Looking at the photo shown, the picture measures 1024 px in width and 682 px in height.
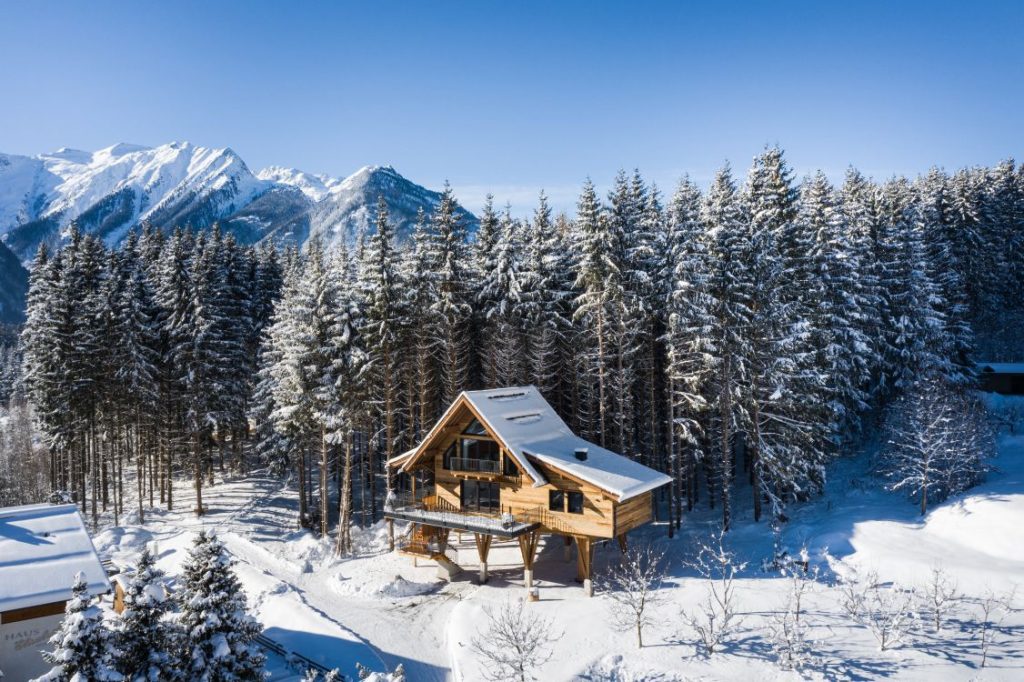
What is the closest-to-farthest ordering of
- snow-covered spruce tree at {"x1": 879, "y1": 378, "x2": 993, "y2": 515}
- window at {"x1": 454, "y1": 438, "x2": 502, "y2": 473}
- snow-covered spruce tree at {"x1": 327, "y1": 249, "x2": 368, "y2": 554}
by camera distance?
snow-covered spruce tree at {"x1": 879, "y1": 378, "x2": 993, "y2": 515}, window at {"x1": 454, "y1": 438, "x2": 502, "y2": 473}, snow-covered spruce tree at {"x1": 327, "y1": 249, "x2": 368, "y2": 554}

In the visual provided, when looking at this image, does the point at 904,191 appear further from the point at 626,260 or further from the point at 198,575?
the point at 198,575

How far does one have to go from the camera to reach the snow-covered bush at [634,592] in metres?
21.4

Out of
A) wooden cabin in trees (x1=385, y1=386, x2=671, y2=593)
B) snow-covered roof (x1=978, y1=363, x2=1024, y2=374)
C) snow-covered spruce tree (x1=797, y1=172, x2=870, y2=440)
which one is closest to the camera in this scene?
wooden cabin in trees (x1=385, y1=386, x2=671, y2=593)

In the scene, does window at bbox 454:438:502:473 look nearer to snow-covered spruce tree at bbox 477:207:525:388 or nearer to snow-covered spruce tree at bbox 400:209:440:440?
snow-covered spruce tree at bbox 400:209:440:440

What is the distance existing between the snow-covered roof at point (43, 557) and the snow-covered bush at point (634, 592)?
1772 centimetres

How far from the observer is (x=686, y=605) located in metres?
23.8

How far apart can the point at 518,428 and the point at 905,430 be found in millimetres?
21116

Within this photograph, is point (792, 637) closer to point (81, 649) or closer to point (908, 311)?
point (81, 649)

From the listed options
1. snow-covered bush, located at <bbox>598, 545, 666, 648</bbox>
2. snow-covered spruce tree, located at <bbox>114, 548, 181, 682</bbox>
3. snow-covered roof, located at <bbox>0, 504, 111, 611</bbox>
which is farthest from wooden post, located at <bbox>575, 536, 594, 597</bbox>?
snow-covered roof, located at <bbox>0, 504, 111, 611</bbox>

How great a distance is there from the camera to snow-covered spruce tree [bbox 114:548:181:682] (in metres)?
13.6

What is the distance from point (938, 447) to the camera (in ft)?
95.4

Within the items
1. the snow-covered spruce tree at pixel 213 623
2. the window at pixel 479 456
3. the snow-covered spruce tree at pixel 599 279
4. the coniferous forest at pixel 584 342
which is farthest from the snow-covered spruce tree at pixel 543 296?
the snow-covered spruce tree at pixel 213 623

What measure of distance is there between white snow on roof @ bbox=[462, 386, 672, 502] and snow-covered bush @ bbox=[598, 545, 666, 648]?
3302 millimetres

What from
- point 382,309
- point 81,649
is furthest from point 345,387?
point 81,649
